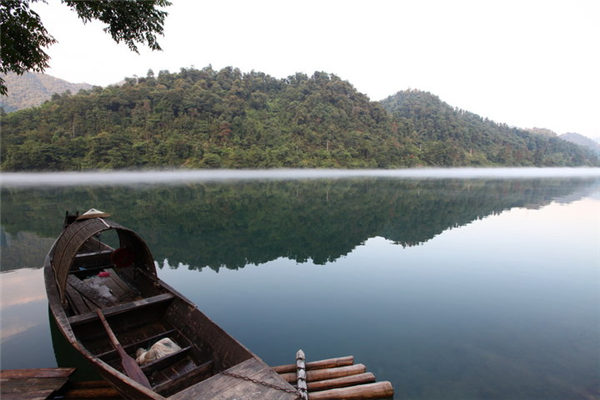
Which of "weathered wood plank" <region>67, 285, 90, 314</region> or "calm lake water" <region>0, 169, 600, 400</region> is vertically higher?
"weathered wood plank" <region>67, 285, 90, 314</region>

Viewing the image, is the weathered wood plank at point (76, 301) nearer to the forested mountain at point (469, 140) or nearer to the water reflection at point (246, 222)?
the water reflection at point (246, 222)

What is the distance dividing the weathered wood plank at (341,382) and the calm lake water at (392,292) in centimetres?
69

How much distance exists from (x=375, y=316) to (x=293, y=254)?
551cm

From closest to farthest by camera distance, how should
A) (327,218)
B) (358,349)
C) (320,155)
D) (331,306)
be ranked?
(358,349)
(331,306)
(327,218)
(320,155)

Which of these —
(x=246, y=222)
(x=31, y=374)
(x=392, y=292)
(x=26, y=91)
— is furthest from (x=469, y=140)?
(x=26, y=91)

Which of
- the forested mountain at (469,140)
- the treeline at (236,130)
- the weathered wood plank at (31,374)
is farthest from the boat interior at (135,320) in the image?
the forested mountain at (469,140)

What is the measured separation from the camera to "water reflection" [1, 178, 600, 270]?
12359 millimetres

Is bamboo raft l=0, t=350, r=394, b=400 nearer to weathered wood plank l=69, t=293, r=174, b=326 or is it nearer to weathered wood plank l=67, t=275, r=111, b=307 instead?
weathered wood plank l=69, t=293, r=174, b=326

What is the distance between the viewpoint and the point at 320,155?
244 ft

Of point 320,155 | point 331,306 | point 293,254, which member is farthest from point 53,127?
point 331,306

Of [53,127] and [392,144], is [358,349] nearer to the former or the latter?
[53,127]

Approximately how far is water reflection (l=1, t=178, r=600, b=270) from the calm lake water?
5.3 inches

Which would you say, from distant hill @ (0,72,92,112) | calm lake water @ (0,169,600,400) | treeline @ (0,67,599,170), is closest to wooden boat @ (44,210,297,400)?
calm lake water @ (0,169,600,400)

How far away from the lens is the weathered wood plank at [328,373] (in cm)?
447
